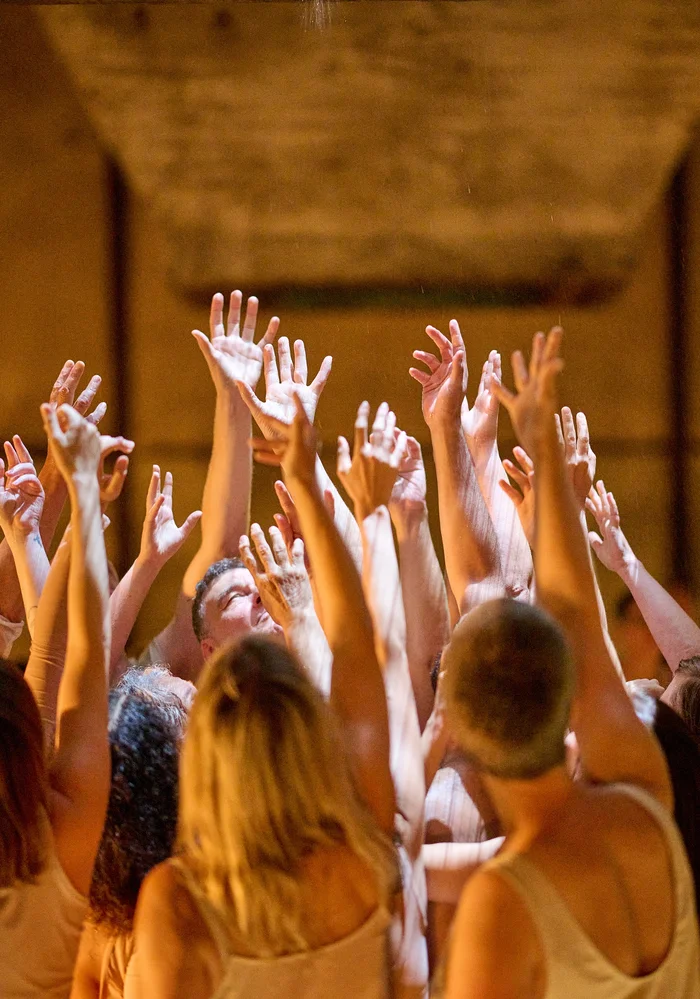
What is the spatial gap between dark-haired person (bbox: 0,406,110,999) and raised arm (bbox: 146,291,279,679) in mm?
875

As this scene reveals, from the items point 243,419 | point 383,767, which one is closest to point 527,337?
point 243,419

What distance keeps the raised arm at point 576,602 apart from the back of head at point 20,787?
60cm

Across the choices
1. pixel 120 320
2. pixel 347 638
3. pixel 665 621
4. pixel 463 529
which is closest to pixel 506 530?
pixel 463 529

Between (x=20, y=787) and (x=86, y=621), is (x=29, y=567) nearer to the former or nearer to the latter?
(x=86, y=621)

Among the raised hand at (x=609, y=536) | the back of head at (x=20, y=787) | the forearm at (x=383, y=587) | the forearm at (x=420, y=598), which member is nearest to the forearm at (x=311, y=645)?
the forearm at (x=383, y=587)

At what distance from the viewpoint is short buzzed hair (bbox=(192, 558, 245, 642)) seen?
6.32 feet

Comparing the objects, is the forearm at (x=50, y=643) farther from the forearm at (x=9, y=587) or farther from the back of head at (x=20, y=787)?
the forearm at (x=9, y=587)

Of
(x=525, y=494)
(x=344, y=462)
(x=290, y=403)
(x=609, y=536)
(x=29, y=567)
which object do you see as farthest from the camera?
(x=609, y=536)

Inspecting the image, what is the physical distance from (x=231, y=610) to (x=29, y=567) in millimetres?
379

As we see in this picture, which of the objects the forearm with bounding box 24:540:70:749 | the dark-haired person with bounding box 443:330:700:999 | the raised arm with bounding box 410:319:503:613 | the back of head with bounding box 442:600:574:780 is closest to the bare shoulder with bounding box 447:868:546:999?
the dark-haired person with bounding box 443:330:700:999

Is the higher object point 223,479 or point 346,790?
point 223,479

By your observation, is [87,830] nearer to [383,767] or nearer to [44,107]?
[383,767]

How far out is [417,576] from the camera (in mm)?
1746

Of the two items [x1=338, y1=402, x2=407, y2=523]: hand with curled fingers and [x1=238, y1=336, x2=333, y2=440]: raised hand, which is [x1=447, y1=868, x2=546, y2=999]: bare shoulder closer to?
[x1=338, y1=402, x2=407, y2=523]: hand with curled fingers
